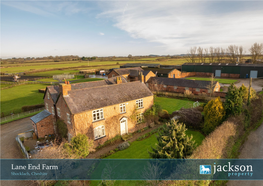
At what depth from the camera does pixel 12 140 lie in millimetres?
24141

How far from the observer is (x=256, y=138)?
66.8 ft

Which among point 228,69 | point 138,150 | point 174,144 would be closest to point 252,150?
point 174,144

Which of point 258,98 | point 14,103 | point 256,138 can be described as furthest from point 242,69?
point 14,103

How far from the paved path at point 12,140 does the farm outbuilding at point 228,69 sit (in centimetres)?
6584

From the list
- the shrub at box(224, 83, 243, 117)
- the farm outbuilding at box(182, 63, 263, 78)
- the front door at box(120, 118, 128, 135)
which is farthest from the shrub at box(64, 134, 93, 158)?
the farm outbuilding at box(182, 63, 263, 78)

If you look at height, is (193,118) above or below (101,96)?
below

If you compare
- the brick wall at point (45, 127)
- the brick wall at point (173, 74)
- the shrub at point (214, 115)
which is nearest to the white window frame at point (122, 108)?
the brick wall at point (45, 127)

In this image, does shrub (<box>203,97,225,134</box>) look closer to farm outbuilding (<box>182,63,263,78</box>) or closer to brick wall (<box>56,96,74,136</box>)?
brick wall (<box>56,96,74,136</box>)

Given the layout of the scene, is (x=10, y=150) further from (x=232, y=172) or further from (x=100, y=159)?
(x=232, y=172)

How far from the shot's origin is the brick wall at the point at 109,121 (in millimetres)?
18516

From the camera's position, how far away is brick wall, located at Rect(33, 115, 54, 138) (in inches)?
896

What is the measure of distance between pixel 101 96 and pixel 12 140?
16605 millimetres

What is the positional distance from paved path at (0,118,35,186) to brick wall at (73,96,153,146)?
24.2 feet

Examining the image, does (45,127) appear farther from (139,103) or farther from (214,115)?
(214,115)
